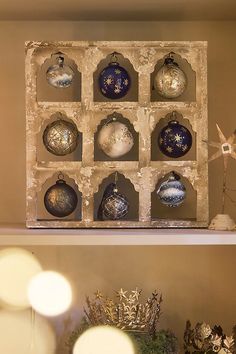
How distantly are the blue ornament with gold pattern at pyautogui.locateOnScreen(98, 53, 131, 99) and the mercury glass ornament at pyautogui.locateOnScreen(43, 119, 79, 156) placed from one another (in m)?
0.10

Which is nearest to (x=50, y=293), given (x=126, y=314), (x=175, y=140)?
(x=126, y=314)

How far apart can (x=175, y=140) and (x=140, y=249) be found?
289 millimetres

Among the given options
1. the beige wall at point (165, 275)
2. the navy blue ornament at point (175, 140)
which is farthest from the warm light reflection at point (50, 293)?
the navy blue ornament at point (175, 140)

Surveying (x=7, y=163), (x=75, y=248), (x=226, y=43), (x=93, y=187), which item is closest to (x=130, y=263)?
(x=75, y=248)

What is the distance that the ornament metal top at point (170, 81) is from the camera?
1033 mm

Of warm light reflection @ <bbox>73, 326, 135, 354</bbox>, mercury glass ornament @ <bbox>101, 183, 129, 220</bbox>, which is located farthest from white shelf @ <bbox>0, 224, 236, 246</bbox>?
warm light reflection @ <bbox>73, 326, 135, 354</bbox>

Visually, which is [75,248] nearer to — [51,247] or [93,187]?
[51,247]

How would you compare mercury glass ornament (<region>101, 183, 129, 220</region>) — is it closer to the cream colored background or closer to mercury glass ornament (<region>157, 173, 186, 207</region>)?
mercury glass ornament (<region>157, 173, 186, 207</region>)

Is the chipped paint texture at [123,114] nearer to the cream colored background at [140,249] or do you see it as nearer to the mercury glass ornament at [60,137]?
the mercury glass ornament at [60,137]

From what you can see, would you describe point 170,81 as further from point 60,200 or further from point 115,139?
point 60,200

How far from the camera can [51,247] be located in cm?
119

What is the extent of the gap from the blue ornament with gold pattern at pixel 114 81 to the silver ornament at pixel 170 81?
0.21 ft

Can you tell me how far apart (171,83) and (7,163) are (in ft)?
1.33

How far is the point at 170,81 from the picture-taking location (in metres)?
1.03
